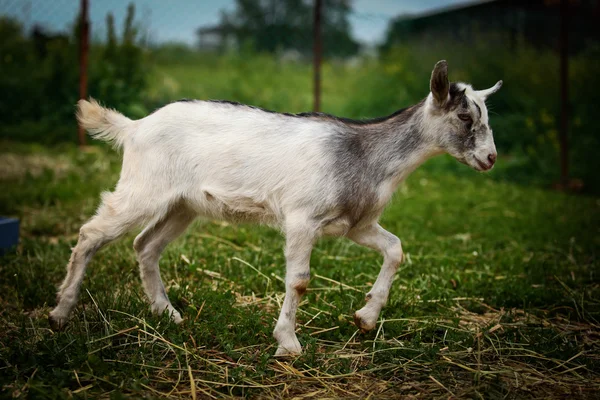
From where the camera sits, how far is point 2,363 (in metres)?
3.40

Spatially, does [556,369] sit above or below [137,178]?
below

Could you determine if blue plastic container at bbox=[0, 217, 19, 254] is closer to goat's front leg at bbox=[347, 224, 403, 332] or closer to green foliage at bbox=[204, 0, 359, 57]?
goat's front leg at bbox=[347, 224, 403, 332]

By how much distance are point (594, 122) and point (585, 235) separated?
452 cm

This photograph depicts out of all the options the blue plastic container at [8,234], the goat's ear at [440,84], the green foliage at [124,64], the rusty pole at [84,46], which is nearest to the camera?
the goat's ear at [440,84]

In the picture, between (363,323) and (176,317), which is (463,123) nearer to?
(363,323)

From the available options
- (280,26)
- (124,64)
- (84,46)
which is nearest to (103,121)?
(84,46)

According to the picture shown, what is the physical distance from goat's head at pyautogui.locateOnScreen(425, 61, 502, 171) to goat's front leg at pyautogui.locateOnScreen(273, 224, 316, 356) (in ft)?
3.35

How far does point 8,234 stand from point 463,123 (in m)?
3.76

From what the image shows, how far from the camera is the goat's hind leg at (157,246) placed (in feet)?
13.8

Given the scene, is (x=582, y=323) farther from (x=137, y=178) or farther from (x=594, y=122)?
(x=594, y=122)

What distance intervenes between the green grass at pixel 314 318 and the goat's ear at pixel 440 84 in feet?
4.66

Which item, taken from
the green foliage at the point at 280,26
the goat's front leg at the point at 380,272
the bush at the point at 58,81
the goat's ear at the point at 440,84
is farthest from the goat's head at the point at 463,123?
the green foliage at the point at 280,26

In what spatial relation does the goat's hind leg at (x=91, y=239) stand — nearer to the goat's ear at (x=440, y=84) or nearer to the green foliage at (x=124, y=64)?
the goat's ear at (x=440, y=84)

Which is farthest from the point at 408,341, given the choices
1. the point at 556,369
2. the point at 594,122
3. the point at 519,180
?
the point at 594,122
